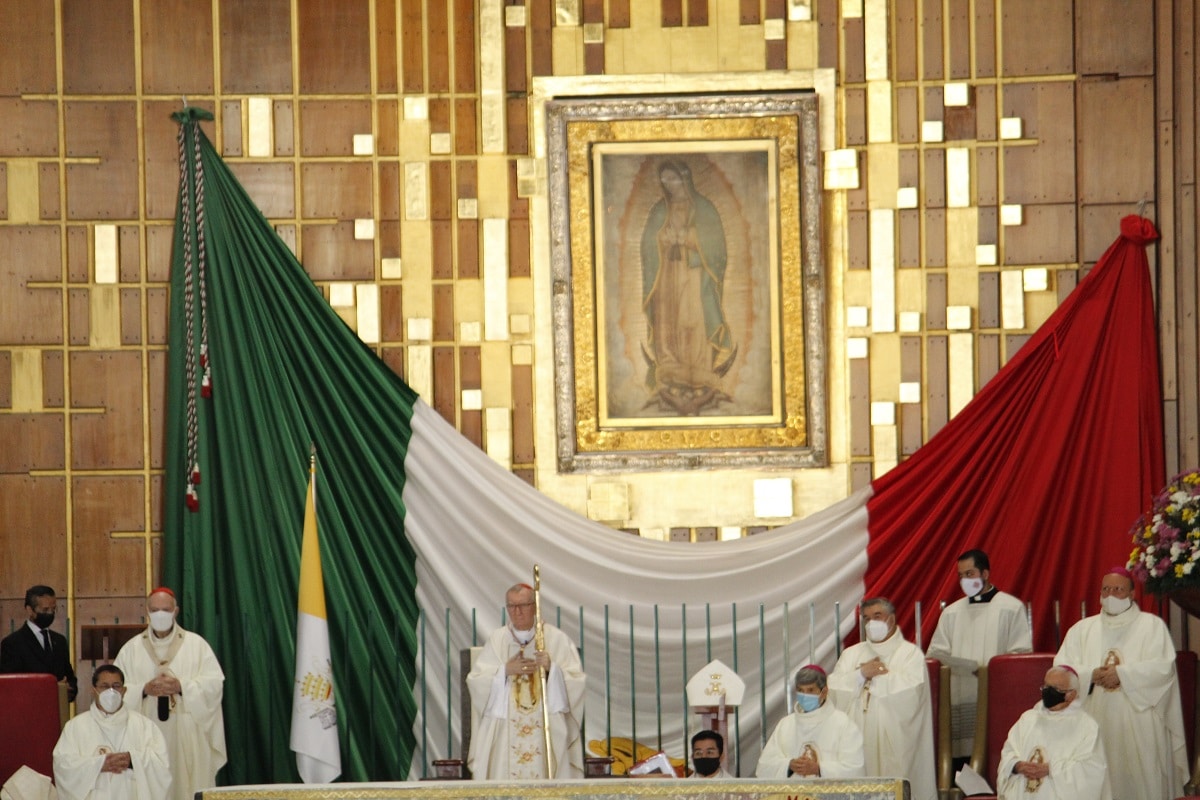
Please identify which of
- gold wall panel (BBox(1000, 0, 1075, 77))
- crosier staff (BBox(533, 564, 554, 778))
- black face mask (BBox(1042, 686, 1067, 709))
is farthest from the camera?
gold wall panel (BBox(1000, 0, 1075, 77))

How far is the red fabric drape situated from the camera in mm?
12023

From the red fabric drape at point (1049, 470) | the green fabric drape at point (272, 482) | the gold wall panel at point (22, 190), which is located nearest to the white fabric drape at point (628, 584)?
the green fabric drape at point (272, 482)

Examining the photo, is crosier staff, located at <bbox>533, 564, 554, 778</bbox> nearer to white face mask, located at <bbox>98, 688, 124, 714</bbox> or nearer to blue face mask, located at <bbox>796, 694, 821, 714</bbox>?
blue face mask, located at <bbox>796, 694, 821, 714</bbox>

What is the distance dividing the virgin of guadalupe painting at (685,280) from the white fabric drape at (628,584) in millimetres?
905

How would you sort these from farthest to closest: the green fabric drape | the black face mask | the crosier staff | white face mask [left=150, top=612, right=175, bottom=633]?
the green fabric drape → white face mask [left=150, top=612, right=175, bottom=633] → the crosier staff → the black face mask

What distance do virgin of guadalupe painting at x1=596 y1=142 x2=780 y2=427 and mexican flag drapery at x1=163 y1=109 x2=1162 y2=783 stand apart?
3.32 ft

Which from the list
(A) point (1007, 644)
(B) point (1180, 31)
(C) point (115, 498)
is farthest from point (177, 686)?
(B) point (1180, 31)

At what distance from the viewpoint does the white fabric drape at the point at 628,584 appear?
12.2m

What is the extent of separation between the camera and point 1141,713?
10.2 metres

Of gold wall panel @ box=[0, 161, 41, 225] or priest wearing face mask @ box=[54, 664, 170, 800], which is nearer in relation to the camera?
priest wearing face mask @ box=[54, 664, 170, 800]

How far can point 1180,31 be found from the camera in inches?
481

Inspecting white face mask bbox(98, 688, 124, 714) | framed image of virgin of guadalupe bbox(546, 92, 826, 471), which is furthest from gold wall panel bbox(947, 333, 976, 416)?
white face mask bbox(98, 688, 124, 714)

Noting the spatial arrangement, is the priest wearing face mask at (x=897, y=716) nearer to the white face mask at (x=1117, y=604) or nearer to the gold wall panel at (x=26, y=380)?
the white face mask at (x=1117, y=604)

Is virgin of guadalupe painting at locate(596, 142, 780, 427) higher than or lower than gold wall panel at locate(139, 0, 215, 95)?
lower
